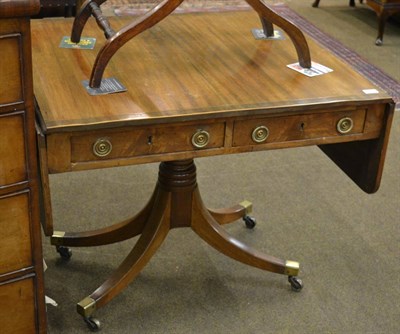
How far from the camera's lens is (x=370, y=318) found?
7.36 feet

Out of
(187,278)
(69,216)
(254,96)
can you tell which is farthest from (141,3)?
(254,96)

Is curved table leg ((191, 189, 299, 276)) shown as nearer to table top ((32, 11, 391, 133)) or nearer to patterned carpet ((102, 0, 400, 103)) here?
table top ((32, 11, 391, 133))

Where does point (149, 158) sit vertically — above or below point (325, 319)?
above

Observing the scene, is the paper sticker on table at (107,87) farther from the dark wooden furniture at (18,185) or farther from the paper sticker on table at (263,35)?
the paper sticker on table at (263,35)

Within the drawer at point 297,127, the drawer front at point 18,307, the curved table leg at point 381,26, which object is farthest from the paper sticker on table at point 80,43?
the curved table leg at point 381,26

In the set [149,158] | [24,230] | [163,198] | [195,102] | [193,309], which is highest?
[195,102]

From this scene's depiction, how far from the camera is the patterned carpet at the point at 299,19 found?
13.6 ft

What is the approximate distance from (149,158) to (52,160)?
240 mm

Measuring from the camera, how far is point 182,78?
188cm

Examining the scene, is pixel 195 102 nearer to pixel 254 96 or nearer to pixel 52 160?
pixel 254 96

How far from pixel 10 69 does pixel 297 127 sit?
763 mm

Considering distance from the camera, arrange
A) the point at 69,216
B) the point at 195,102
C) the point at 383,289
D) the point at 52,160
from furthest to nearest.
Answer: the point at 69,216 → the point at 383,289 → the point at 195,102 → the point at 52,160

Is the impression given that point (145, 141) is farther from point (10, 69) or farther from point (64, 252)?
point (64, 252)

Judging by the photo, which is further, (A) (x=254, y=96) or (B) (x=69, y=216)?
(B) (x=69, y=216)
